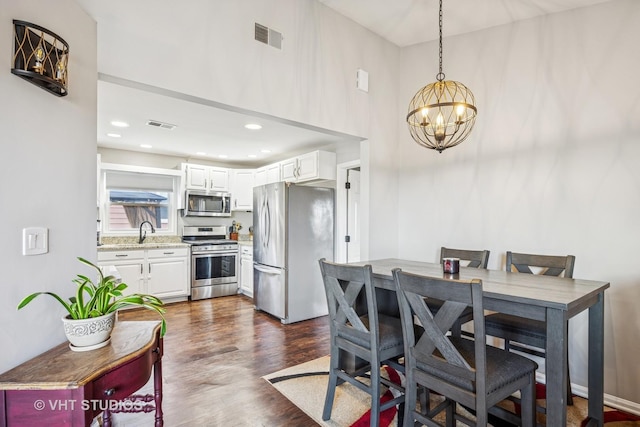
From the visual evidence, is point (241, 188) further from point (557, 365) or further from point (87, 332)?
point (557, 365)

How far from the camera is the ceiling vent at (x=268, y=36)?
8.12 feet

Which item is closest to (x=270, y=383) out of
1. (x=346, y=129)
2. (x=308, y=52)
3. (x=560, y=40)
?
(x=346, y=129)

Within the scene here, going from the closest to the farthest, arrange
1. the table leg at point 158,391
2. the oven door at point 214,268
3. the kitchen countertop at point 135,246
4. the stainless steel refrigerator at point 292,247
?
the table leg at point 158,391 → the stainless steel refrigerator at point 292,247 → the kitchen countertop at point 135,246 → the oven door at point 214,268

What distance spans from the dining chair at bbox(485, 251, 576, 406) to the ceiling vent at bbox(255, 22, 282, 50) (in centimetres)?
245

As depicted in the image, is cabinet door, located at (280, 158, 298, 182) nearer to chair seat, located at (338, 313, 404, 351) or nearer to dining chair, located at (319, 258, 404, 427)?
dining chair, located at (319, 258, 404, 427)

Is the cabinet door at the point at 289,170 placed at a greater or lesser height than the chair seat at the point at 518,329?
greater

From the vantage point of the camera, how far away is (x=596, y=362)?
1.85 metres

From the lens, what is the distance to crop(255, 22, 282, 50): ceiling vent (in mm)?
2475

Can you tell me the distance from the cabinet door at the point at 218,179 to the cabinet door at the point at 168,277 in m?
1.36

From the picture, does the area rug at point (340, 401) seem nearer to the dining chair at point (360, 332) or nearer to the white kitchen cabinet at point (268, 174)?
the dining chair at point (360, 332)

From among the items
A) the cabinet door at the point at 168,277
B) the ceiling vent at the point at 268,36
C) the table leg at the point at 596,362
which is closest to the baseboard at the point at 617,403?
the table leg at the point at 596,362

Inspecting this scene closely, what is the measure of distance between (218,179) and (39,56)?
450 cm

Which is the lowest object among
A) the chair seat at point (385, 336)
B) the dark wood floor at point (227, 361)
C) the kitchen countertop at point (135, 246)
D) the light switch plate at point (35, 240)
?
the dark wood floor at point (227, 361)

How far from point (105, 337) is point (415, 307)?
1.39 meters
